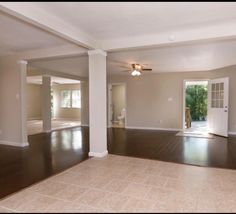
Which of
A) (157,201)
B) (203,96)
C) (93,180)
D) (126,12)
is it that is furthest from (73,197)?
(203,96)

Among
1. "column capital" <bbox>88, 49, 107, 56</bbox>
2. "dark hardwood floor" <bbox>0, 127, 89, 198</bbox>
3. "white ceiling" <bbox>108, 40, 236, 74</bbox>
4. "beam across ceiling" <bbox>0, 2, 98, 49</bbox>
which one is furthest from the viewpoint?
"white ceiling" <bbox>108, 40, 236, 74</bbox>

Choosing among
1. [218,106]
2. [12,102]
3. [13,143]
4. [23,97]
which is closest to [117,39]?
[23,97]

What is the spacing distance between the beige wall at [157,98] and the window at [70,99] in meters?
4.51

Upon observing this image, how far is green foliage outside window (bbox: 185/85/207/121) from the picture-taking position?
11141mm

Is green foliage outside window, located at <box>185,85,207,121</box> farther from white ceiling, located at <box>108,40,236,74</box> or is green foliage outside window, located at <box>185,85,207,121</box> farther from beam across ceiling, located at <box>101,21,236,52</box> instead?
beam across ceiling, located at <box>101,21,236,52</box>

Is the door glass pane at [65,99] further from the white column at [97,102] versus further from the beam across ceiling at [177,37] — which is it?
the beam across ceiling at [177,37]

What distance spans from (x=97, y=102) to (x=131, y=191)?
2062 millimetres

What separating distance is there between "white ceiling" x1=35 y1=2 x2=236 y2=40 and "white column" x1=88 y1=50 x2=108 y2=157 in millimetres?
735

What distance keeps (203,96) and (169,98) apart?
4.47m

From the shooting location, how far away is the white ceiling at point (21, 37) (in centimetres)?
305

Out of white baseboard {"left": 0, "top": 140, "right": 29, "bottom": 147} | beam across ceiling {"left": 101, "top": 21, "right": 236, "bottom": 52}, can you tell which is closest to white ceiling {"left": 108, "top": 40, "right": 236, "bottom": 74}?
beam across ceiling {"left": 101, "top": 21, "right": 236, "bottom": 52}

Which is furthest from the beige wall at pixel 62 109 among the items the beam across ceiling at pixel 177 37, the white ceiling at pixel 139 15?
the white ceiling at pixel 139 15

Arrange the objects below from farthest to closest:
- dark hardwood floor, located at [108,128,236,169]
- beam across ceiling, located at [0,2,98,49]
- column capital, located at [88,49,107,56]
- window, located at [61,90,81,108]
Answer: window, located at [61,90,81,108]
column capital, located at [88,49,107,56]
dark hardwood floor, located at [108,128,236,169]
beam across ceiling, located at [0,2,98,49]

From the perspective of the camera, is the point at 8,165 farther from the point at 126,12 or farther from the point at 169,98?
the point at 169,98
